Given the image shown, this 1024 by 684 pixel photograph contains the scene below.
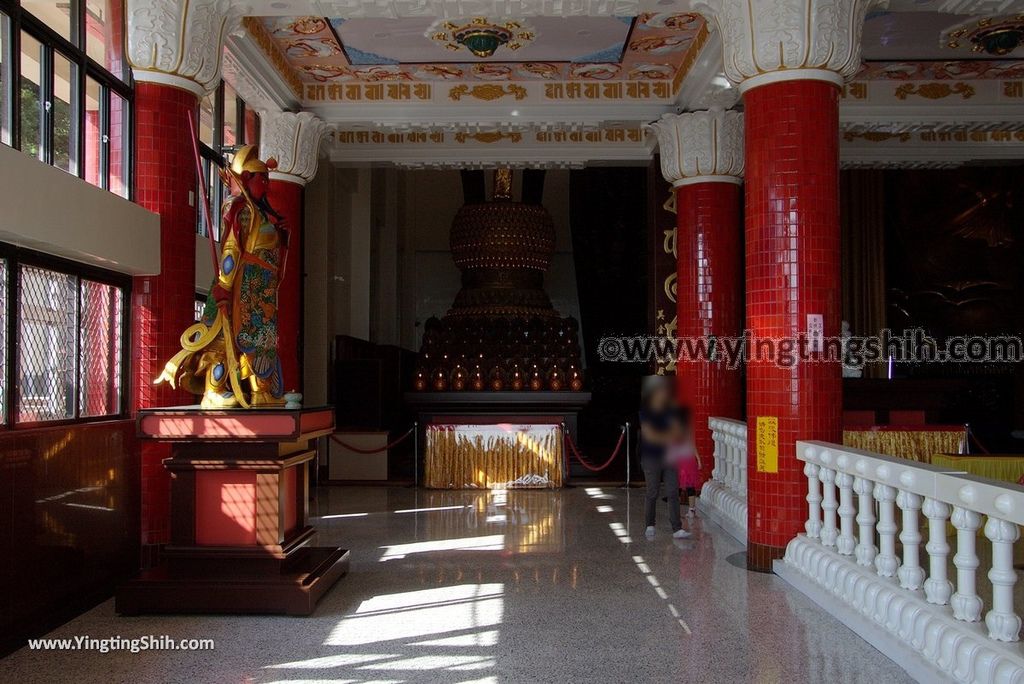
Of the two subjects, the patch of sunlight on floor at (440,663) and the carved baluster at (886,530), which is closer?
the patch of sunlight on floor at (440,663)

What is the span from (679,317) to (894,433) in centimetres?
254

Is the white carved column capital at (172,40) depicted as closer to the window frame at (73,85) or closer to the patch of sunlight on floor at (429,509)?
the window frame at (73,85)

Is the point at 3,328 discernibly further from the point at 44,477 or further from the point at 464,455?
the point at 464,455

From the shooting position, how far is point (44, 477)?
4.68 m

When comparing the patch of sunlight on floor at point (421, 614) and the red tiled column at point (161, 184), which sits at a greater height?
the red tiled column at point (161, 184)

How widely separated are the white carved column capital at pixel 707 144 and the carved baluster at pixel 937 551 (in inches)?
238

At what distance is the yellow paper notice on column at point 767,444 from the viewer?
6.01 meters

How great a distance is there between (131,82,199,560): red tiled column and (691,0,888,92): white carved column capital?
3994 mm

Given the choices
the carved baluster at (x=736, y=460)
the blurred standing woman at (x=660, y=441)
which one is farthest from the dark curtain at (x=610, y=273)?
the blurred standing woman at (x=660, y=441)

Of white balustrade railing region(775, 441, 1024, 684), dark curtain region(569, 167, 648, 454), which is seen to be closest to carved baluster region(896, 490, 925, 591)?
white balustrade railing region(775, 441, 1024, 684)

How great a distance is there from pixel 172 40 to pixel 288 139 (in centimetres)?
350

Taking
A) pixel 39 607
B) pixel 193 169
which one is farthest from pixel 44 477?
pixel 193 169

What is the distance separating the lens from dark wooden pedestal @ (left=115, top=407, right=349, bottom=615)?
4.96 meters

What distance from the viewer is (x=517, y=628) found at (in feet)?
15.5
